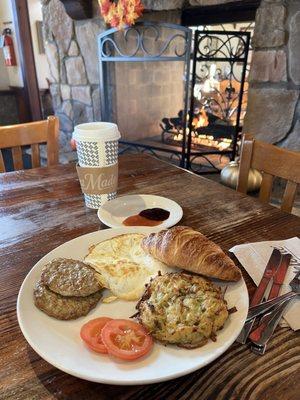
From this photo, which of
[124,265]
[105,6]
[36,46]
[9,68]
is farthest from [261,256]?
[9,68]

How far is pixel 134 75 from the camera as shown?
115 inches

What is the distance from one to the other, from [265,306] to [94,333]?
0.92 feet

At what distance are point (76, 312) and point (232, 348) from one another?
0.77 feet

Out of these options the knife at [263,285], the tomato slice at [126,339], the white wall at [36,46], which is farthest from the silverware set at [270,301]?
the white wall at [36,46]

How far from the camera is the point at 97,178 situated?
2.74 ft

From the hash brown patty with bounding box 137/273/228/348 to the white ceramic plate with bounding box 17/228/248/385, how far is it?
0.01 meters

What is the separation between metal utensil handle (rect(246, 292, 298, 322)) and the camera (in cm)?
52

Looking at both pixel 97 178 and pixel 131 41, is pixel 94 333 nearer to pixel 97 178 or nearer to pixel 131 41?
pixel 97 178

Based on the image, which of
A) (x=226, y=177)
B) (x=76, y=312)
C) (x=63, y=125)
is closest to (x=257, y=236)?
(x=76, y=312)

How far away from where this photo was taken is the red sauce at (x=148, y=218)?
795mm

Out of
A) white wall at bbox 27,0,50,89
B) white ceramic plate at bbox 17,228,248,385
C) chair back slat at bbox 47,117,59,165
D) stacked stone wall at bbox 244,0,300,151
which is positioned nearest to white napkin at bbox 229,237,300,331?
white ceramic plate at bbox 17,228,248,385

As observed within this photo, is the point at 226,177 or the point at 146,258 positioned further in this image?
the point at 226,177

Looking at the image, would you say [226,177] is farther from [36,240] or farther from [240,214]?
[36,240]

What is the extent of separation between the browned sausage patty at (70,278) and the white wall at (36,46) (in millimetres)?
3989
